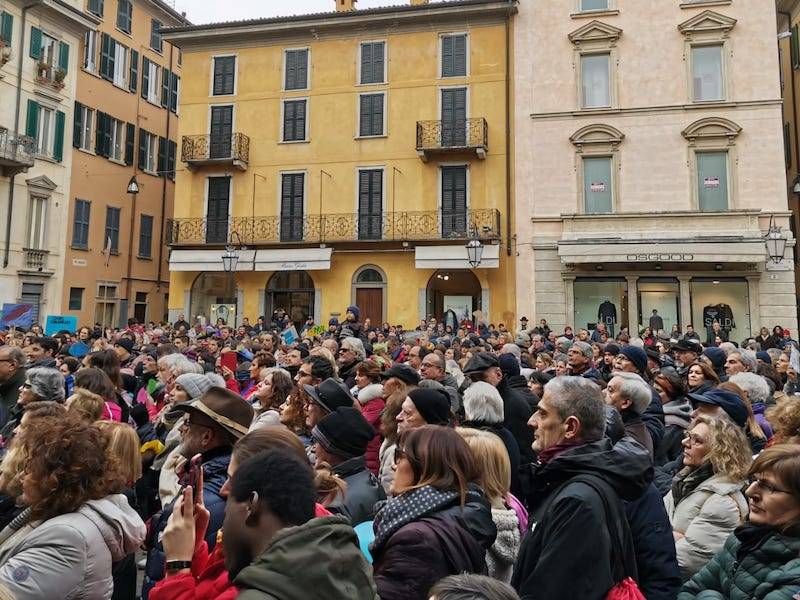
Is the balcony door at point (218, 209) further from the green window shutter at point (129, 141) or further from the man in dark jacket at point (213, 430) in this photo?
the man in dark jacket at point (213, 430)

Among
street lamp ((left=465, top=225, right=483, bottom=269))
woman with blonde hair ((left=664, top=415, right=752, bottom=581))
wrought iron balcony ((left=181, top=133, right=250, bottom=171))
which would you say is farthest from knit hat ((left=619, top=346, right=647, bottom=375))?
wrought iron balcony ((left=181, top=133, right=250, bottom=171))

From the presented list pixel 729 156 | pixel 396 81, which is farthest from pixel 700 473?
pixel 396 81

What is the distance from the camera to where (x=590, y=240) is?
21.2 metres

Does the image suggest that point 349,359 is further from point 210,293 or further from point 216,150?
point 216,150

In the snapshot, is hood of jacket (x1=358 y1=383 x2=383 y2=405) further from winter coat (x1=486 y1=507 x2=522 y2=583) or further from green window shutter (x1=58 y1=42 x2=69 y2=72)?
green window shutter (x1=58 y1=42 x2=69 y2=72)

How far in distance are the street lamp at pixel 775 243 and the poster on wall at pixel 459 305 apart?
10.2m

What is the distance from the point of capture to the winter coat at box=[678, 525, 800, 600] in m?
2.36

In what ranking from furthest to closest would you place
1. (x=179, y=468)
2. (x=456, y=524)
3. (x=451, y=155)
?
(x=451, y=155) → (x=179, y=468) → (x=456, y=524)

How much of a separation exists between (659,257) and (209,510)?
66.5ft

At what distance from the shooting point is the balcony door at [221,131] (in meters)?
25.5

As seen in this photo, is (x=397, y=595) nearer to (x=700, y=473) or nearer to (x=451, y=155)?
(x=700, y=473)

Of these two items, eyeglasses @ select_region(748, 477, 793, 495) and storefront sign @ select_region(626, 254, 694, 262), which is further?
storefront sign @ select_region(626, 254, 694, 262)

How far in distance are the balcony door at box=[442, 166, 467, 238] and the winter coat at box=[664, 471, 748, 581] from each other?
65.6 feet

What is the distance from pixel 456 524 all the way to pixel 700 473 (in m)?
1.85
